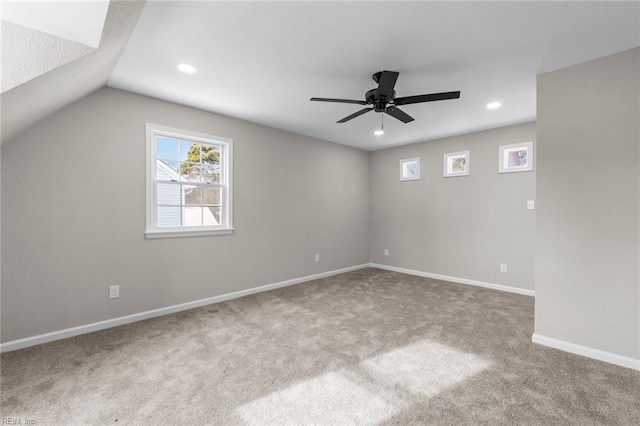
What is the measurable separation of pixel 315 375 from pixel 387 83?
2.30 metres

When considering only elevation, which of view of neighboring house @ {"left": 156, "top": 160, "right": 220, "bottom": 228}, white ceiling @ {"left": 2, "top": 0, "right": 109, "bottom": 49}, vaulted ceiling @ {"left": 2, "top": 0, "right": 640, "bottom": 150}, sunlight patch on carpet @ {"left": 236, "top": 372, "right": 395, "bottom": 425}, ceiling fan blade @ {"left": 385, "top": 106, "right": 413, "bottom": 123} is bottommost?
sunlight patch on carpet @ {"left": 236, "top": 372, "right": 395, "bottom": 425}

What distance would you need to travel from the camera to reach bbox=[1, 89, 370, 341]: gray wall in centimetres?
255

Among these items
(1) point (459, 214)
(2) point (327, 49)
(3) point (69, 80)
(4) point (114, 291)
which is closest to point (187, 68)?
(3) point (69, 80)

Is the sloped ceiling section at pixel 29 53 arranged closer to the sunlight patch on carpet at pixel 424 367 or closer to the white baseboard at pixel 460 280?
the sunlight patch on carpet at pixel 424 367

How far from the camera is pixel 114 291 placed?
3.01 m

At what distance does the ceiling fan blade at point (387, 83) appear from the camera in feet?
7.21

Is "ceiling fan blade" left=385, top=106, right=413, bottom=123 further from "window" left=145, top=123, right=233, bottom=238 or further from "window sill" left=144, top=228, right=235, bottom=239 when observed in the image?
"window sill" left=144, top=228, right=235, bottom=239

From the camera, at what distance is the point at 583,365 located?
2275 millimetres

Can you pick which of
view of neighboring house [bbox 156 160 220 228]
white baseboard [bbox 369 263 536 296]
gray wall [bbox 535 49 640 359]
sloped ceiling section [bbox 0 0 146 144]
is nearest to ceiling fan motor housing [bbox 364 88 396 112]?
gray wall [bbox 535 49 640 359]

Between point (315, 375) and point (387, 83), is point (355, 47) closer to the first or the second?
point (387, 83)

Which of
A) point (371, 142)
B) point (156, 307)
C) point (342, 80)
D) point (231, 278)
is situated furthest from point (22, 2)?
point (371, 142)

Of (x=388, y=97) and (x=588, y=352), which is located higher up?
(x=388, y=97)

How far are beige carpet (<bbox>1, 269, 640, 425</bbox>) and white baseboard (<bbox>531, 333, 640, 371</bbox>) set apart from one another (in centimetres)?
8

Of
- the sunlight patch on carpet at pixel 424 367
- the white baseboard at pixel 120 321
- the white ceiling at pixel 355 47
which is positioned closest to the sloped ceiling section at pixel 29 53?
the white ceiling at pixel 355 47
